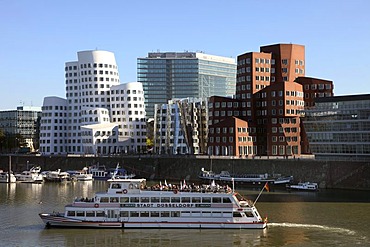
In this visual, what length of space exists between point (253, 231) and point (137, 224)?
15.3 metres

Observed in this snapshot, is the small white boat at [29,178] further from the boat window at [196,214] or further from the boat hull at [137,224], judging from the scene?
the boat window at [196,214]

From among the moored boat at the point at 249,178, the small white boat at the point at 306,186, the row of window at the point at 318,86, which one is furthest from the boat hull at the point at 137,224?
the row of window at the point at 318,86

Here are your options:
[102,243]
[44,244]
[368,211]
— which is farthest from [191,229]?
[368,211]

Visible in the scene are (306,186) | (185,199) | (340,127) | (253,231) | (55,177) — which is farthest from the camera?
(55,177)

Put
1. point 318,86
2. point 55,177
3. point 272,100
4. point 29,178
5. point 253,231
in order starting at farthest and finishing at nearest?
point 318,86 < point 272,100 < point 55,177 < point 29,178 < point 253,231

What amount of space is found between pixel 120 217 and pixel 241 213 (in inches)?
635

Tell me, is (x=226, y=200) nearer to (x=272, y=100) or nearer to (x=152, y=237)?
(x=152, y=237)

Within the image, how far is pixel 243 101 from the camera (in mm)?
177000

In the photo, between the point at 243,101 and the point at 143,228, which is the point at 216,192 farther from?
the point at 243,101

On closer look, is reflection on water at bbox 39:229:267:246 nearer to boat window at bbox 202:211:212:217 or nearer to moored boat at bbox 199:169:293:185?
boat window at bbox 202:211:212:217

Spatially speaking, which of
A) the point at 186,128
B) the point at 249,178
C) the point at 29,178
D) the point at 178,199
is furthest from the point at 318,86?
the point at 178,199

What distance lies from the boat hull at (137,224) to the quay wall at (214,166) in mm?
50696

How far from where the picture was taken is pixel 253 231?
7275 cm

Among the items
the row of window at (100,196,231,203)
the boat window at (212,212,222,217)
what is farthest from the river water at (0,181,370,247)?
the row of window at (100,196,231,203)
